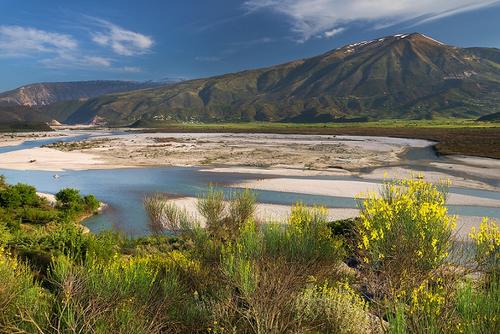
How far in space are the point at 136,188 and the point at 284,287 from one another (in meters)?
37.0

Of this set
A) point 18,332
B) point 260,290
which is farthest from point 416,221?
point 18,332

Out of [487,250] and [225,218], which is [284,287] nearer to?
[487,250]

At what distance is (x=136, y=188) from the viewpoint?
136 ft

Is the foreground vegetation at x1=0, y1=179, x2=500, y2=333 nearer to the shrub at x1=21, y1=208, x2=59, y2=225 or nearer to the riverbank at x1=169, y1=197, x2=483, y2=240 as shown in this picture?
the riverbank at x1=169, y1=197, x2=483, y2=240

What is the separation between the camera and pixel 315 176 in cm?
4925

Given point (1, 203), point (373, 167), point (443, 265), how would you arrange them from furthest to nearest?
point (373, 167) → point (1, 203) → point (443, 265)

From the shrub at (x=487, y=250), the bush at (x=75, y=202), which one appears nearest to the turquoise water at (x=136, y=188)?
the bush at (x=75, y=202)

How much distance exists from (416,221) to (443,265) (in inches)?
49.6

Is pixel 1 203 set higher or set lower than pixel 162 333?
lower

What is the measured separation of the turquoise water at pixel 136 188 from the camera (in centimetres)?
2964

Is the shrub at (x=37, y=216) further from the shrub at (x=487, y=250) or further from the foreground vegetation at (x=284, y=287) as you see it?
the shrub at (x=487, y=250)

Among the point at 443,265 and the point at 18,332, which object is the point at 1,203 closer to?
the point at 18,332

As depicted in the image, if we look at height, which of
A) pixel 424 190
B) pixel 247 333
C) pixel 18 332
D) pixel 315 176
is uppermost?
pixel 424 190

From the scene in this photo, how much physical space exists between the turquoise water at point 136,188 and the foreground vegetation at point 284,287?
53.1 ft
